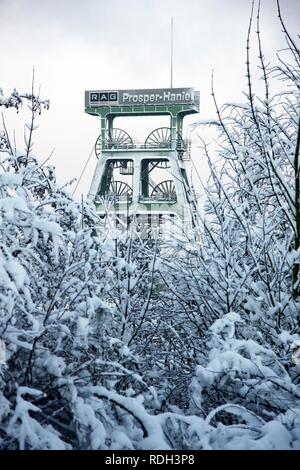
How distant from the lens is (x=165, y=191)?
31.8 metres

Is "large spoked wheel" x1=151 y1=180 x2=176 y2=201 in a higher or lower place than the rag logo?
lower

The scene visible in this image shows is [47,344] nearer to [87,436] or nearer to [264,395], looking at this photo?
[87,436]

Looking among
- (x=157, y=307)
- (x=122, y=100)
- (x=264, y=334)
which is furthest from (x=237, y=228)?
(x=122, y=100)

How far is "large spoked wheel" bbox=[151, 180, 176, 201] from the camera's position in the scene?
31094mm

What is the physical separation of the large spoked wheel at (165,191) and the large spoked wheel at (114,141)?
2.74 meters

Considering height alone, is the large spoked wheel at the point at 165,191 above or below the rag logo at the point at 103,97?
below

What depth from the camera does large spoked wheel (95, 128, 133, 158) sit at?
3150 cm

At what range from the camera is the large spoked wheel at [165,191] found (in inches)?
1224

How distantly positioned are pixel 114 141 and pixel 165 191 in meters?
3.78

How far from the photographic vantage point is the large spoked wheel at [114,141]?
103 ft

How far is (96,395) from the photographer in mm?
3697

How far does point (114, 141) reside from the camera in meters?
31.7

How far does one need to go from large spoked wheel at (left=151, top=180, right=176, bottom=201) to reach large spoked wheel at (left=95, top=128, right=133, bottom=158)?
9.00 feet
